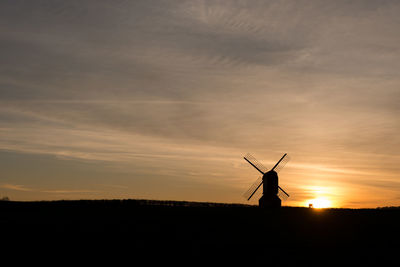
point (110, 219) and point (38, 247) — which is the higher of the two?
point (110, 219)

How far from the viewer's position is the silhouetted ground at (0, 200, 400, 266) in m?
30.9

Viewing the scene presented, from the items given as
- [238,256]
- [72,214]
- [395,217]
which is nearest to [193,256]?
[238,256]

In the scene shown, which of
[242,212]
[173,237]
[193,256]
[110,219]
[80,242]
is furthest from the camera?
[242,212]

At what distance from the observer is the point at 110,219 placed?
42594 millimetres

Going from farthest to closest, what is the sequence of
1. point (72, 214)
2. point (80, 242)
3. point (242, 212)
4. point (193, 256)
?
point (242, 212) → point (72, 214) → point (80, 242) → point (193, 256)

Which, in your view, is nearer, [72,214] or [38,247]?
[38,247]

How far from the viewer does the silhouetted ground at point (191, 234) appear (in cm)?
3089

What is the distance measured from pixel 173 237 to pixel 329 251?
10.6 metres

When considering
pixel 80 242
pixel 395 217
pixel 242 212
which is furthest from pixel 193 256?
pixel 395 217

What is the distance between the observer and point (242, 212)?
53250mm

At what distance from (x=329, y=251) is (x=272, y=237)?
5.08 m

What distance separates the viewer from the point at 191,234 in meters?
36.9

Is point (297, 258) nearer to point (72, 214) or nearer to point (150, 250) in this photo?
point (150, 250)

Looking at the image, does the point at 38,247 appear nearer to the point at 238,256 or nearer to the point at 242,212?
the point at 238,256
